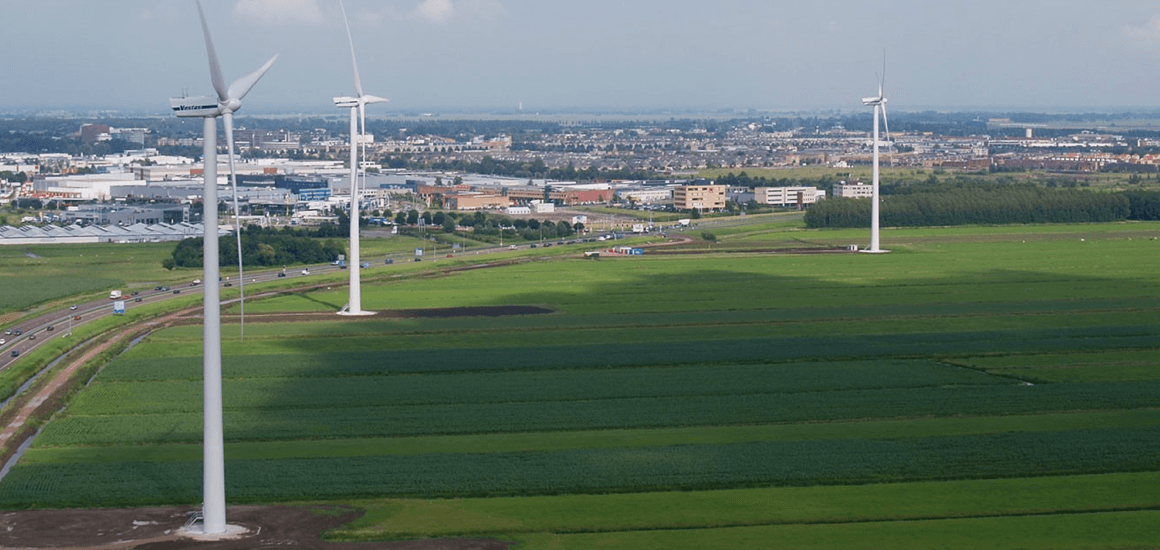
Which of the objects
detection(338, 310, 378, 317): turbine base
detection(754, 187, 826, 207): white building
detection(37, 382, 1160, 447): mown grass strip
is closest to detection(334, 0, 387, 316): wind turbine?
detection(338, 310, 378, 317): turbine base

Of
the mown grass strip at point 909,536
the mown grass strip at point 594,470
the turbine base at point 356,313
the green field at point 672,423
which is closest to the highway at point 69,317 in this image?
the green field at point 672,423

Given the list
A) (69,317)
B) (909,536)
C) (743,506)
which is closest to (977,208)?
(69,317)

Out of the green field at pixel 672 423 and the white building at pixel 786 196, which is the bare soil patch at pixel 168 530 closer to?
the green field at pixel 672 423

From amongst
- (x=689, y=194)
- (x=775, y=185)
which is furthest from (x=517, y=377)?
(x=775, y=185)

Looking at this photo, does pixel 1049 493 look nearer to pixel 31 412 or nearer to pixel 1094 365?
pixel 1094 365

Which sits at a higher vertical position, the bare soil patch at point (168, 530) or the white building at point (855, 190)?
the white building at point (855, 190)
